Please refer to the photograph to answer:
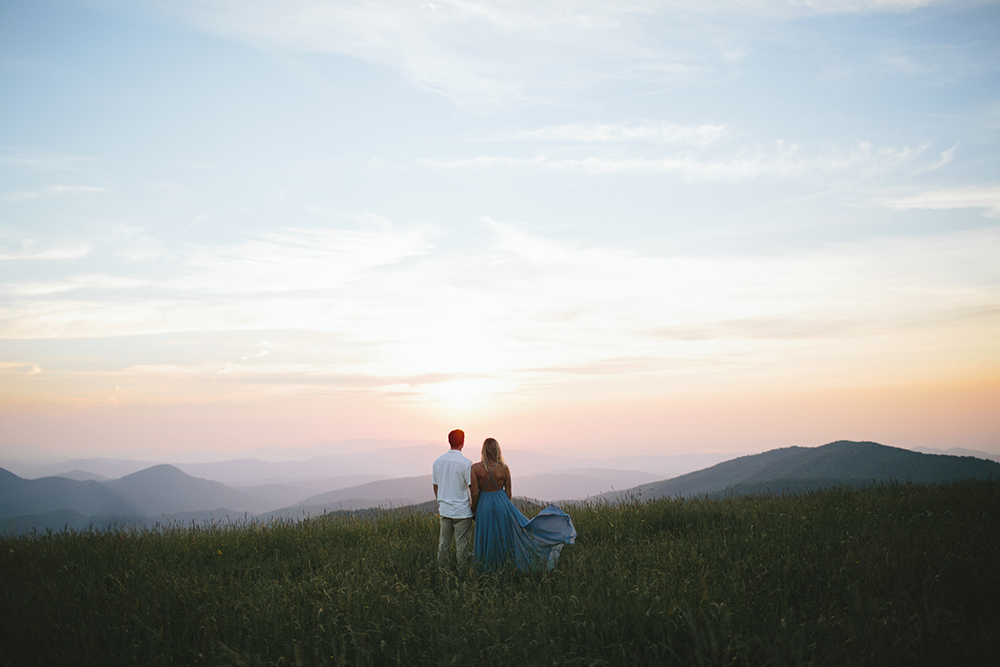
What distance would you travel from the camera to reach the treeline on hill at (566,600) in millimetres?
4469

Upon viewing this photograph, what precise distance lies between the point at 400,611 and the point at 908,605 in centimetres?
509

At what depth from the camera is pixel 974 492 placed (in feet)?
36.8

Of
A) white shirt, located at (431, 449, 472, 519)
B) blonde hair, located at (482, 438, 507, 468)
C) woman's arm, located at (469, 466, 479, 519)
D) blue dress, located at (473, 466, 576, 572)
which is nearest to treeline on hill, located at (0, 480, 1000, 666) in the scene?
blue dress, located at (473, 466, 576, 572)

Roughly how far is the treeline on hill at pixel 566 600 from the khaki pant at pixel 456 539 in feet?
1.28

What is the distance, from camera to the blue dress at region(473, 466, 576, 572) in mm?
8055

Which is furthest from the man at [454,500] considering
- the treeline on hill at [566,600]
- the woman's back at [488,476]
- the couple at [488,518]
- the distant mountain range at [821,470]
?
the distant mountain range at [821,470]

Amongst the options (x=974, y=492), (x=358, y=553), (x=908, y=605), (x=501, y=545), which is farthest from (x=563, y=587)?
(x=974, y=492)

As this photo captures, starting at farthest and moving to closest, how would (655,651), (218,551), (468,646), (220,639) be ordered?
1. (218,551)
2. (220,639)
3. (468,646)
4. (655,651)

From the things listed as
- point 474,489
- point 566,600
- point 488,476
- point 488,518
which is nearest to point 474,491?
point 474,489

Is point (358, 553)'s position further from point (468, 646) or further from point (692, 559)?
point (692, 559)

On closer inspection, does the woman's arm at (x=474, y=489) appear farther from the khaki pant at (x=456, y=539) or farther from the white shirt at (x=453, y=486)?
the khaki pant at (x=456, y=539)

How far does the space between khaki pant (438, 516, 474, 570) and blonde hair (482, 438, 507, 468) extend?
3.26ft

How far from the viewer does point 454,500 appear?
8.30m

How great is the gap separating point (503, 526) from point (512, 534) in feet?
0.63
